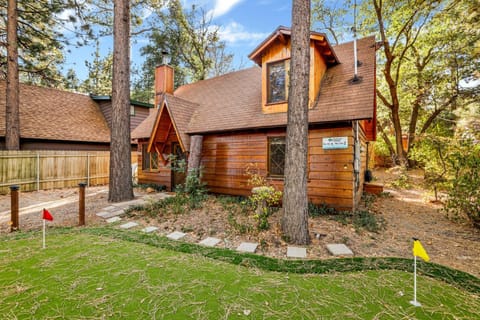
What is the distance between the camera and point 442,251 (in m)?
3.90

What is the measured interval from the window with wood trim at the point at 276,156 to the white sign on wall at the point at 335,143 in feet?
4.32

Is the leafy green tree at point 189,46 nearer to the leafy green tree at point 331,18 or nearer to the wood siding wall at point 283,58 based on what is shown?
the leafy green tree at point 331,18

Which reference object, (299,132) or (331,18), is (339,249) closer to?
(299,132)

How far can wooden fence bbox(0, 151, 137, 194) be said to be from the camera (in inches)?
351

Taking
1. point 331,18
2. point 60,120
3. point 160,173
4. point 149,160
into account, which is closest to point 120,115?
point 160,173

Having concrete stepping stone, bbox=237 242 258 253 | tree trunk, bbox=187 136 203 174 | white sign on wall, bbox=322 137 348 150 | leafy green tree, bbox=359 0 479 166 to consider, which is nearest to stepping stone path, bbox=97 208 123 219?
tree trunk, bbox=187 136 203 174

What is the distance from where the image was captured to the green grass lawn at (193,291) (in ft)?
6.77

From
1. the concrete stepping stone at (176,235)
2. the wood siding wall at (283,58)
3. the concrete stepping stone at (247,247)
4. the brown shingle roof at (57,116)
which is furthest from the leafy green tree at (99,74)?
the concrete stepping stone at (247,247)

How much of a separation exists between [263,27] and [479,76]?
1201cm

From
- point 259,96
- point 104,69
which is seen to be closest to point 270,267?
point 259,96

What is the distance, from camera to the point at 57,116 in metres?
12.6

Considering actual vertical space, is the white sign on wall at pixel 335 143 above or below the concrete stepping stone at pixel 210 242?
above

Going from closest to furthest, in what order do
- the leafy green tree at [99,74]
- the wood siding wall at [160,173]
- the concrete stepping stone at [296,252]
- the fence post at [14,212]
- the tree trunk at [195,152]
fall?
the concrete stepping stone at [296,252]
the fence post at [14,212]
the tree trunk at [195,152]
the wood siding wall at [160,173]
the leafy green tree at [99,74]

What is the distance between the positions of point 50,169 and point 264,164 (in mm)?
10369
